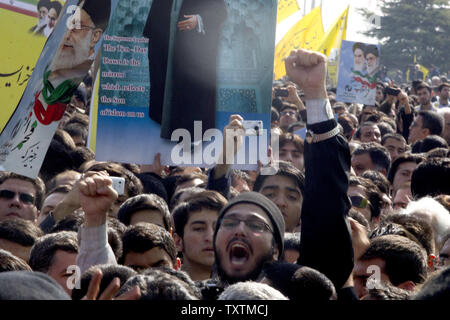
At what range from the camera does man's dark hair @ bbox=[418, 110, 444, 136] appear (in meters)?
9.07

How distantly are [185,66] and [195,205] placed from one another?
99 centimetres

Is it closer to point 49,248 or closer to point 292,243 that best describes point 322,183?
Answer: point 292,243

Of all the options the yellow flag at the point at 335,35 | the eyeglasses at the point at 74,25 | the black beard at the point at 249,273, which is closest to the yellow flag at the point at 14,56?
the eyeglasses at the point at 74,25

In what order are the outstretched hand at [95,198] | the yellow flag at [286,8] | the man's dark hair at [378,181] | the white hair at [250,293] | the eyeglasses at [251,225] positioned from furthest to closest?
the yellow flag at [286,8] → the man's dark hair at [378,181] → the eyeglasses at [251,225] → the outstretched hand at [95,198] → the white hair at [250,293]

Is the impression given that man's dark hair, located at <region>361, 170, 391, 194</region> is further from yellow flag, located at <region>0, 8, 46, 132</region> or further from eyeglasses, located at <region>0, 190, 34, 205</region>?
yellow flag, located at <region>0, 8, 46, 132</region>

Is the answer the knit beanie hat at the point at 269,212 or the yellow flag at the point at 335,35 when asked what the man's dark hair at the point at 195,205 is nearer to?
the knit beanie hat at the point at 269,212

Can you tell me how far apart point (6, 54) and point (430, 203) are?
3002 mm

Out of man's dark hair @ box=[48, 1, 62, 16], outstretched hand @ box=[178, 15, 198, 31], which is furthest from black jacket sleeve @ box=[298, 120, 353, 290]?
man's dark hair @ box=[48, 1, 62, 16]

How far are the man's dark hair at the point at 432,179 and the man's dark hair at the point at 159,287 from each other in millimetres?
3434

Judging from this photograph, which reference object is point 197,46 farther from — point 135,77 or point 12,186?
point 12,186

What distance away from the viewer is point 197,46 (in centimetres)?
504

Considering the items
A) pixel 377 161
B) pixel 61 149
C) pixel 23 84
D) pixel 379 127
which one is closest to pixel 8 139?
pixel 23 84

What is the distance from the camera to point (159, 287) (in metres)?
2.53

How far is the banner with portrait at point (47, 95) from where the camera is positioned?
3.98 meters
